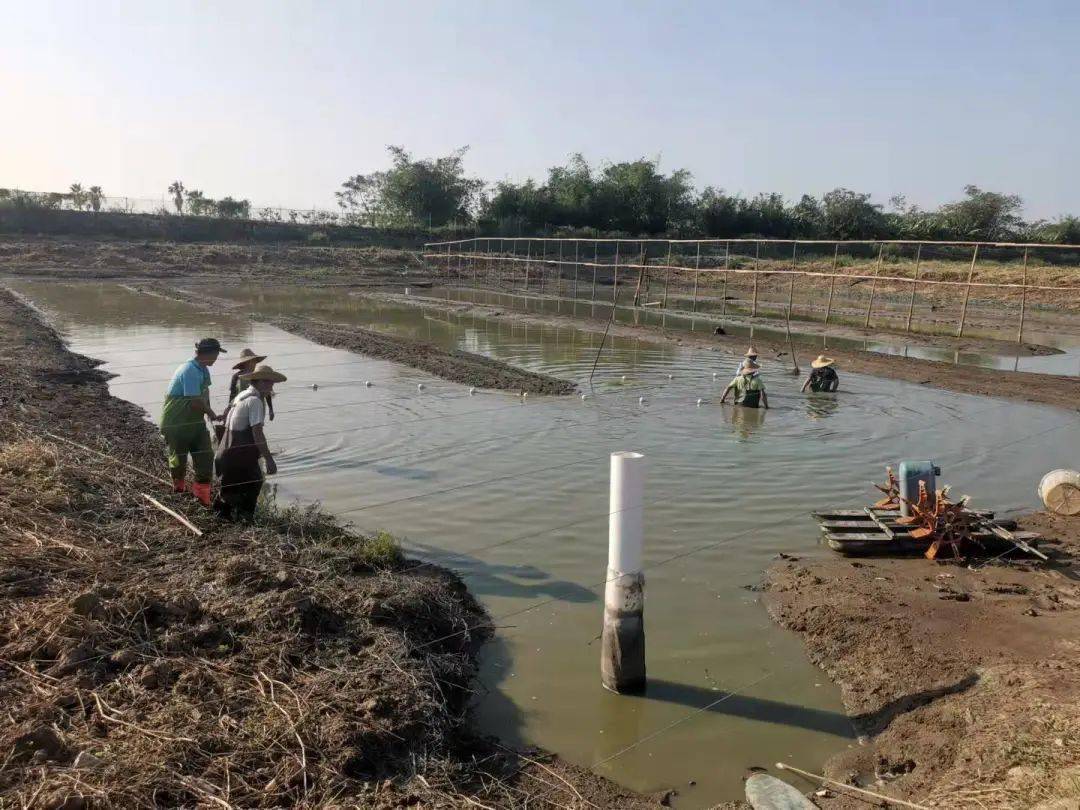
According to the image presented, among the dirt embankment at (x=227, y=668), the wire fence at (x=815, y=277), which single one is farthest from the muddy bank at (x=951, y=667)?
the wire fence at (x=815, y=277)

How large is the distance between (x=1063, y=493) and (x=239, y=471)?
7387mm

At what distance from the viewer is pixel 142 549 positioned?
5301 millimetres

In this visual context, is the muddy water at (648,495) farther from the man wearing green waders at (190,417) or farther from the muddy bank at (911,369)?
the man wearing green waders at (190,417)

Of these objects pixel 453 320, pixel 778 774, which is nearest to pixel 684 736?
pixel 778 774

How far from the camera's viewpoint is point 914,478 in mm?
6898

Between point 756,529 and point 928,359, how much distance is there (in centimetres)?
1336

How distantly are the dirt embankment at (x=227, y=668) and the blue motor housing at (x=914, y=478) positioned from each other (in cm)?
387

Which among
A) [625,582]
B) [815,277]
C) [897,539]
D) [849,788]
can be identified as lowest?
[849,788]

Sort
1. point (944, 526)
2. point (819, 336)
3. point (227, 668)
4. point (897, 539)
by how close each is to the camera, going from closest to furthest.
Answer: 1. point (227, 668)
2. point (944, 526)
3. point (897, 539)
4. point (819, 336)

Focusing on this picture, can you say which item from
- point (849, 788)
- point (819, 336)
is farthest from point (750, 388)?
point (819, 336)

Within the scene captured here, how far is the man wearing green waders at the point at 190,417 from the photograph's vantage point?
6707 mm

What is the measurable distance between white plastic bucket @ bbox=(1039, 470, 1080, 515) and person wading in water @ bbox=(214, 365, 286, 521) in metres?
7.07

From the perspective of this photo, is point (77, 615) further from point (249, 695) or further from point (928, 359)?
point (928, 359)

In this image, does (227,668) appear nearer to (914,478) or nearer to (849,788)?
(849,788)
